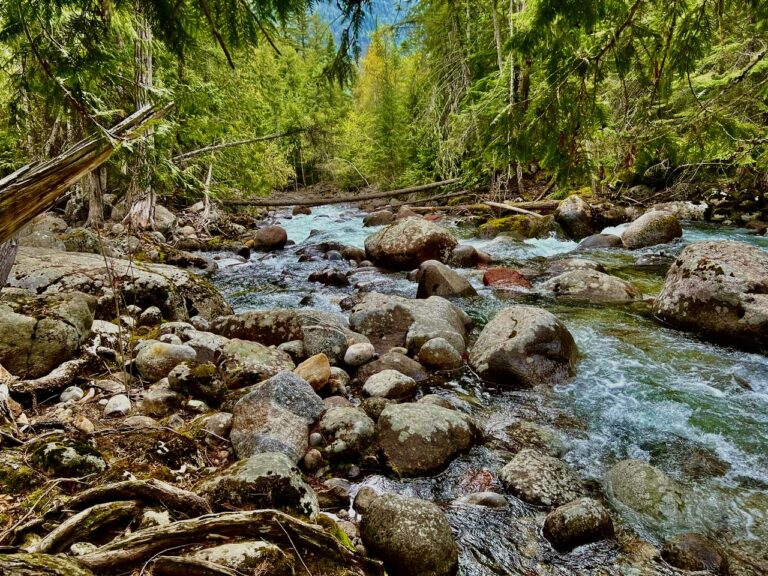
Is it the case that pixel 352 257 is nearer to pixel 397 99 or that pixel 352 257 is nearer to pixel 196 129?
pixel 196 129

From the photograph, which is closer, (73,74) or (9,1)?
(9,1)

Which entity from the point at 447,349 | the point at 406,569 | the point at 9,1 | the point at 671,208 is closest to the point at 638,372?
the point at 447,349

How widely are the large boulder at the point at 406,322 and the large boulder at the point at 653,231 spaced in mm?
6703

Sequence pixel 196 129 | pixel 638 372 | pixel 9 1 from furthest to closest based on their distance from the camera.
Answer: pixel 196 129 < pixel 638 372 < pixel 9 1

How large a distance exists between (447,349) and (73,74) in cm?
427

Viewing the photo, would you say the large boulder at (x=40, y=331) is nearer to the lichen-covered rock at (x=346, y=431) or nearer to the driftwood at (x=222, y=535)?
the lichen-covered rock at (x=346, y=431)

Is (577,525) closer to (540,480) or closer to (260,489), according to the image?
(540,480)

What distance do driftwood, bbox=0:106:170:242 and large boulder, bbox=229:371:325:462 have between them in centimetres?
209

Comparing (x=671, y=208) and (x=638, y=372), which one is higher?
(x=671, y=208)

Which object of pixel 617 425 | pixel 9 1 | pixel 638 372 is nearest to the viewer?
pixel 9 1

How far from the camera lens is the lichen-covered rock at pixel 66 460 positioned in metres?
2.21

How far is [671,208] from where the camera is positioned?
1357cm

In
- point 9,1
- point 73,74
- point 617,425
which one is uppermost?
point 9,1

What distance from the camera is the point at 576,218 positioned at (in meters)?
12.3
